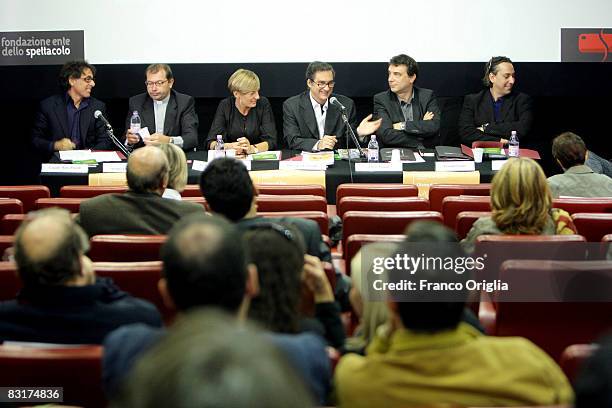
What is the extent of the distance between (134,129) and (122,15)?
5.47ft

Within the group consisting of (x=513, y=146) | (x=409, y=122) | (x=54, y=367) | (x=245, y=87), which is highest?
(x=245, y=87)

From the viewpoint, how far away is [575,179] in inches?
195

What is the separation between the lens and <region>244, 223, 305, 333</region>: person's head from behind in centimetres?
224

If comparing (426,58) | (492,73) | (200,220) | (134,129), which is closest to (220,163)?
(200,220)

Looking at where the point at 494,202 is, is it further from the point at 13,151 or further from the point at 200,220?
the point at 13,151

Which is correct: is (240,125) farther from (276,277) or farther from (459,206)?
(276,277)

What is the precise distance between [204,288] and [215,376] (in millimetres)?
943

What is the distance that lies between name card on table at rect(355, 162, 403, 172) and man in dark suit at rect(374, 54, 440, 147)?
0.83m

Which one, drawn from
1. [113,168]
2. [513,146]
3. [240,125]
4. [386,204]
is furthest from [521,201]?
[240,125]

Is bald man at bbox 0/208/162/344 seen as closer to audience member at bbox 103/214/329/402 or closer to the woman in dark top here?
audience member at bbox 103/214/329/402

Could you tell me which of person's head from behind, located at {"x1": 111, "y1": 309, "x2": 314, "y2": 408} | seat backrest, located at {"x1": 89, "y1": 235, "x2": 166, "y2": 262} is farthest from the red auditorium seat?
person's head from behind, located at {"x1": 111, "y1": 309, "x2": 314, "y2": 408}

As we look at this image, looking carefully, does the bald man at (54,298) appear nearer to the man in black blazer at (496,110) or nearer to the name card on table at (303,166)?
the name card on table at (303,166)

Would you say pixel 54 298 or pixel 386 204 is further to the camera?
pixel 386 204

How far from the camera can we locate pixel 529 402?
1.90m
